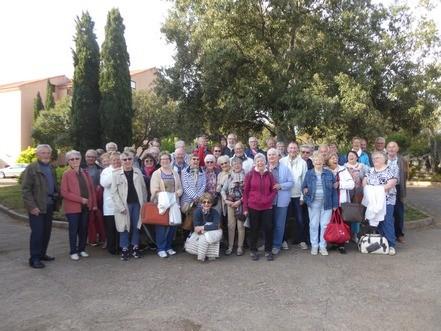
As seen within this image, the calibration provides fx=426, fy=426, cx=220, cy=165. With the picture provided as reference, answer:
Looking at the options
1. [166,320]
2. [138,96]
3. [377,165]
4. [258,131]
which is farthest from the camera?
[138,96]

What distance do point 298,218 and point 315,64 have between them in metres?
6.72

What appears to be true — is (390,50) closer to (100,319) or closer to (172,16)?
(172,16)

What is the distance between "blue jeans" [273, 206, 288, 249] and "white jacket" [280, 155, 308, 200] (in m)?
0.42

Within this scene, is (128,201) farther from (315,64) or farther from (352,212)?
(315,64)

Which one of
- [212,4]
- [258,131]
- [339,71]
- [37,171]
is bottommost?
[37,171]

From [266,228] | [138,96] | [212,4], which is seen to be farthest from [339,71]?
[138,96]

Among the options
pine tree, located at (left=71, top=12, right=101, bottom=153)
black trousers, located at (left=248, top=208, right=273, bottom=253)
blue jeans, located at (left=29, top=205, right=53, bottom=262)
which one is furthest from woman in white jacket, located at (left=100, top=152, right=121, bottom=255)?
pine tree, located at (left=71, top=12, right=101, bottom=153)

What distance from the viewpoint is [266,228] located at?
23.1 ft

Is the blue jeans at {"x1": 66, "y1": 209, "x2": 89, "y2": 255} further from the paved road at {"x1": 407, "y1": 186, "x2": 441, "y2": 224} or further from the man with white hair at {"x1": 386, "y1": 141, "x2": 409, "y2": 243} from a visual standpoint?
the paved road at {"x1": 407, "y1": 186, "x2": 441, "y2": 224}

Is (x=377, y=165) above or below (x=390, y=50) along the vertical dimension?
below

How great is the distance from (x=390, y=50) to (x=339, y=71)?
152 cm

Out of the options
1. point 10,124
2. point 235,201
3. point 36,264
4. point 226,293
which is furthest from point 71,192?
point 10,124

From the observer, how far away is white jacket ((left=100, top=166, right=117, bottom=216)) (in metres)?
6.96

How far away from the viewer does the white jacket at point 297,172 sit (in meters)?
7.45
